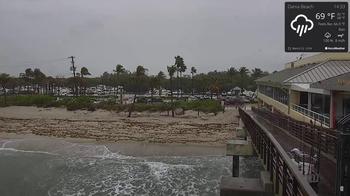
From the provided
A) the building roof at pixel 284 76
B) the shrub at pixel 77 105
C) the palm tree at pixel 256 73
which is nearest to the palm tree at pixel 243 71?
the palm tree at pixel 256 73

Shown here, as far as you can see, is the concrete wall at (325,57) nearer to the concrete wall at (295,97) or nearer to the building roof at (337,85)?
the concrete wall at (295,97)

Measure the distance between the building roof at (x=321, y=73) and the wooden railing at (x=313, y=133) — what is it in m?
5.63

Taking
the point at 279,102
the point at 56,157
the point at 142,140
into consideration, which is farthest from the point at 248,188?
the point at 279,102

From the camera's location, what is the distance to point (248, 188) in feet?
36.3

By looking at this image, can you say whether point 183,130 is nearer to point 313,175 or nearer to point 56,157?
point 56,157

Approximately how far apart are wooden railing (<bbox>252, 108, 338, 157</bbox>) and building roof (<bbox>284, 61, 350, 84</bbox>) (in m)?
5.63

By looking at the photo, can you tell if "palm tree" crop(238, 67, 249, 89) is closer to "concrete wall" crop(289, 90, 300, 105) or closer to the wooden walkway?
"concrete wall" crop(289, 90, 300, 105)

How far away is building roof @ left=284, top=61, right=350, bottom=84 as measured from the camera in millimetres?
30812

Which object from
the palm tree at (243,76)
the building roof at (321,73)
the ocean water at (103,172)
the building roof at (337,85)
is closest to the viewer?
the building roof at (337,85)

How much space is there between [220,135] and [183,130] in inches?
213
